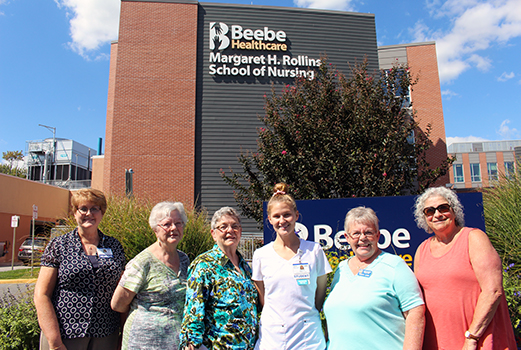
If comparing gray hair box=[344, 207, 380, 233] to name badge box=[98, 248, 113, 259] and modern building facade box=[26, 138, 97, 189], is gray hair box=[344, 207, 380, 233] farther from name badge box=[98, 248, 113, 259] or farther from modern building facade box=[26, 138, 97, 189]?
modern building facade box=[26, 138, 97, 189]

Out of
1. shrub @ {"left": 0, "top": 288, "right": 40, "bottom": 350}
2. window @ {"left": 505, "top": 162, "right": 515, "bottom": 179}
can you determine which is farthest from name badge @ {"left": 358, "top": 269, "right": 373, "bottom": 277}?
window @ {"left": 505, "top": 162, "right": 515, "bottom": 179}

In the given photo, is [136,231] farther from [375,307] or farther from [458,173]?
[458,173]

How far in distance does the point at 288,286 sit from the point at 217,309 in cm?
49

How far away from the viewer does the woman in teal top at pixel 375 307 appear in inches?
78.1

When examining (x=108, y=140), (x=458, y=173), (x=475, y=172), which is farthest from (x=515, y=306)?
(x=475, y=172)

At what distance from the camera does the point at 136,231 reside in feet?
16.3

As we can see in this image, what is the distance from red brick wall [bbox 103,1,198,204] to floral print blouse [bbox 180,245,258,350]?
12.4 meters

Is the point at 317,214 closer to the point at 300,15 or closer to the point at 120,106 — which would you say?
the point at 120,106

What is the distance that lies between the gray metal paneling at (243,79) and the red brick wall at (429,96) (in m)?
4.89

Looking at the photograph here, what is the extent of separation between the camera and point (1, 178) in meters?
18.1

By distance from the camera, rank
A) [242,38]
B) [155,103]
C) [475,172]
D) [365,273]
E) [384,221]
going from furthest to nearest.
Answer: [475,172] → [242,38] → [155,103] → [384,221] → [365,273]

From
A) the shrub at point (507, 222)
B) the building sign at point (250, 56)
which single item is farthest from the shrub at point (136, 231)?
the building sign at point (250, 56)

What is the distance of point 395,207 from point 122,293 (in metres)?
3.14

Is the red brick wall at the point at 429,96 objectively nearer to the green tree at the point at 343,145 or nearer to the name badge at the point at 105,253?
the green tree at the point at 343,145
